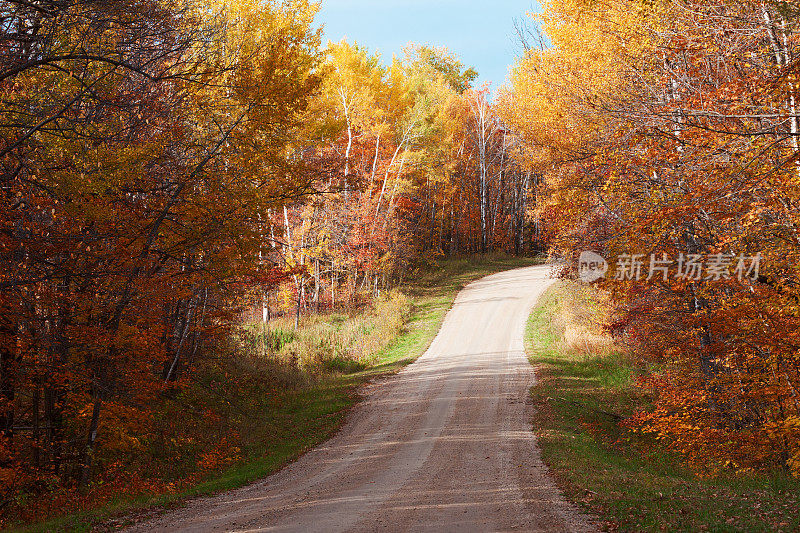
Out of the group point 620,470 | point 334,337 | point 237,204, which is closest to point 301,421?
point 237,204

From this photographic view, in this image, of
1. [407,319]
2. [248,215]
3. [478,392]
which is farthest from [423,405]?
[407,319]

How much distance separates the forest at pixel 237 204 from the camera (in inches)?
296

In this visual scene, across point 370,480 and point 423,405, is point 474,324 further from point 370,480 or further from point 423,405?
point 370,480

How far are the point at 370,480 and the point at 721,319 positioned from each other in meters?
6.39

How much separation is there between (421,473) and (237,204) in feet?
18.9

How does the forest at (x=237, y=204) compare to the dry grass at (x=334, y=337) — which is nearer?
the forest at (x=237, y=204)

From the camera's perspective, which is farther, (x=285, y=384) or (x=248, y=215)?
(x=285, y=384)

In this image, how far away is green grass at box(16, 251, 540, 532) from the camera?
759 cm

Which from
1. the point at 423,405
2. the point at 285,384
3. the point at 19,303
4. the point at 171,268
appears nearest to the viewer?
the point at 19,303

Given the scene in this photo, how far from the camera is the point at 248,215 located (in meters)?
10.3

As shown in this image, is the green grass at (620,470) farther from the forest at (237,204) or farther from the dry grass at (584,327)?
the forest at (237,204)

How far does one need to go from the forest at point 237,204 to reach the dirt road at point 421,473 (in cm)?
240

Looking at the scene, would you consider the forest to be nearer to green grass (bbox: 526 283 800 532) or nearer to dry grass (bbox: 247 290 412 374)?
green grass (bbox: 526 283 800 532)

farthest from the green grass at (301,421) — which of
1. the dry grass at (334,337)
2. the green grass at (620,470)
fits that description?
the green grass at (620,470)
